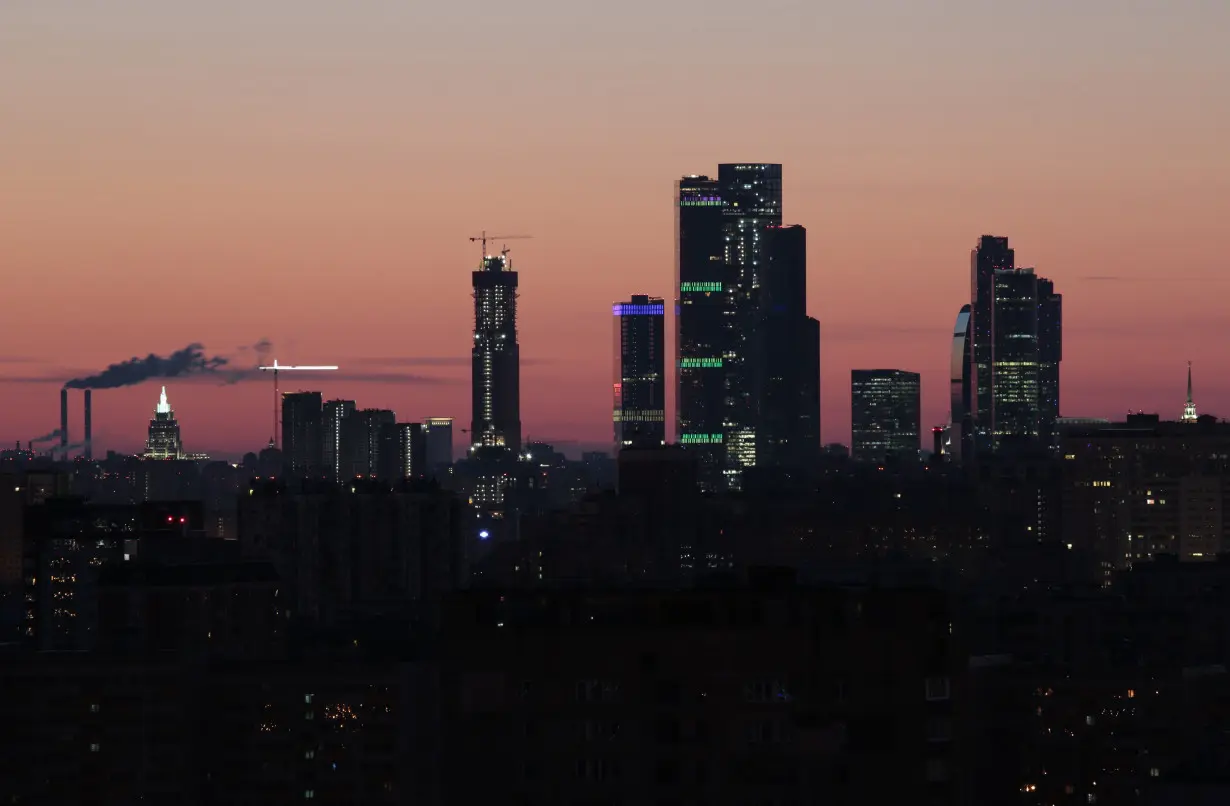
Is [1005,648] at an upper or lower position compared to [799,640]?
lower

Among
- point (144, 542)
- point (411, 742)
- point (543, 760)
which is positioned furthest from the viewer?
point (144, 542)

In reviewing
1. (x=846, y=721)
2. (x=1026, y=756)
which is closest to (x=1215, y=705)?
(x=1026, y=756)

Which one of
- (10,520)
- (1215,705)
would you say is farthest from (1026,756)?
(10,520)

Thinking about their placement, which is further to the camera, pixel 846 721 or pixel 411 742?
pixel 411 742

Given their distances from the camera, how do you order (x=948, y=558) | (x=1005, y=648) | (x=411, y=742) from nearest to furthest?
(x=411, y=742)
(x=1005, y=648)
(x=948, y=558)

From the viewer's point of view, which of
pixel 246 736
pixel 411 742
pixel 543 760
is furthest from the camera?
pixel 246 736

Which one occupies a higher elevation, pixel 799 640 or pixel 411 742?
pixel 799 640

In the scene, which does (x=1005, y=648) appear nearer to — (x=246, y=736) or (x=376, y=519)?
(x=246, y=736)

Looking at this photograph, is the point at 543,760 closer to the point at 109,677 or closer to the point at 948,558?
the point at 109,677

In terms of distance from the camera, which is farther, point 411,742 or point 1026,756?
point 1026,756
